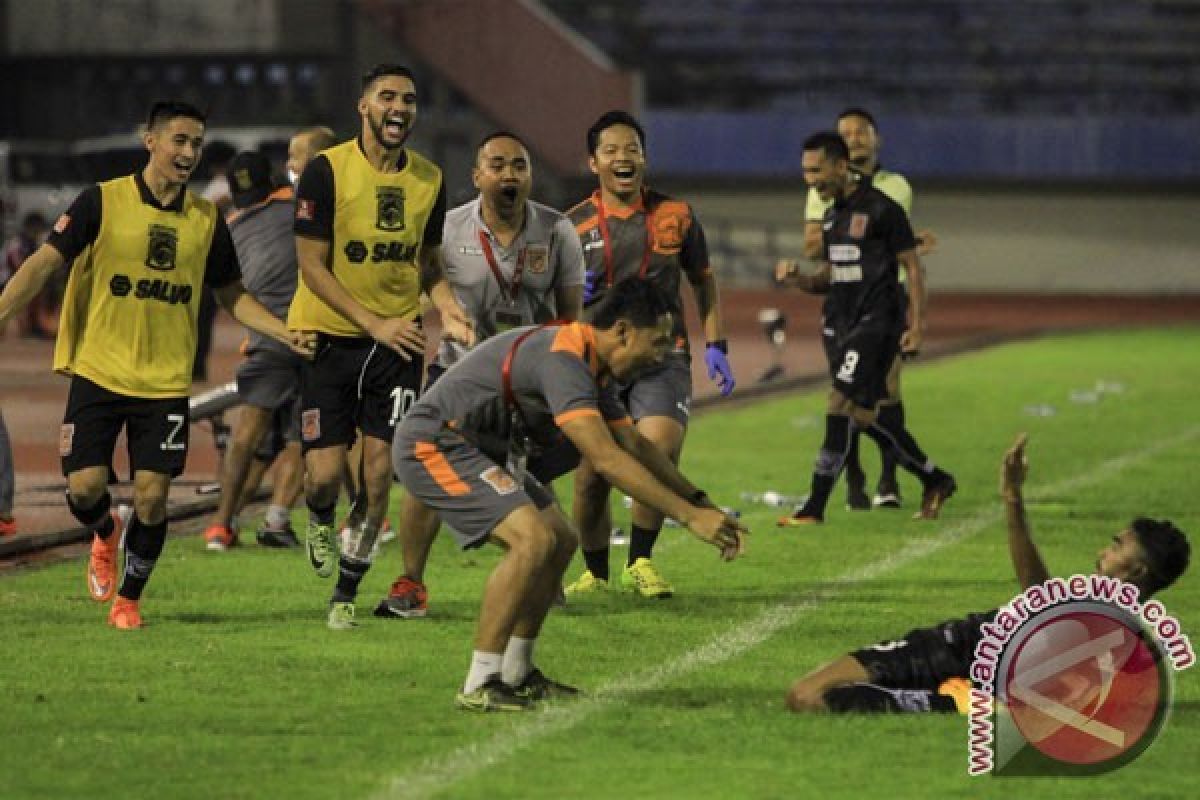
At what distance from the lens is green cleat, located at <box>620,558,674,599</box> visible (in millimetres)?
11680

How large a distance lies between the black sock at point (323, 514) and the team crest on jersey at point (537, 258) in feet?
4.48

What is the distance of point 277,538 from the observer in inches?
533

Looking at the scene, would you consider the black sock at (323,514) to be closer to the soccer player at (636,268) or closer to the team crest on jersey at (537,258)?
the soccer player at (636,268)

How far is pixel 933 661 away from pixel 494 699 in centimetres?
148

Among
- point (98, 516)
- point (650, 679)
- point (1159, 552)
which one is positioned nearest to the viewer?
point (1159, 552)

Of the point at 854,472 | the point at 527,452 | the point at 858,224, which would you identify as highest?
the point at 858,224

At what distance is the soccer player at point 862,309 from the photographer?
14695mm

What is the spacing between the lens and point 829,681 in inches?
342

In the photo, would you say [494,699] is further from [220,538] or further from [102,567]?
[220,538]

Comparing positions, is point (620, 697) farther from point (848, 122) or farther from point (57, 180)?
point (57, 180)

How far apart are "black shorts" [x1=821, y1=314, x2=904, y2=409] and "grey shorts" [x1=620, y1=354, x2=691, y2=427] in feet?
9.13

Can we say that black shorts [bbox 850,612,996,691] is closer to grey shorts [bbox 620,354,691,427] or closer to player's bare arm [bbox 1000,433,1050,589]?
player's bare arm [bbox 1000,433,1050,589]

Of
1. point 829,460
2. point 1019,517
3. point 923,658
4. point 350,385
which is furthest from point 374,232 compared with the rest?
point 829,460

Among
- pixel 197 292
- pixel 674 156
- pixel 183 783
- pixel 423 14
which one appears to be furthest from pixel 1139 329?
pixel 183 783
